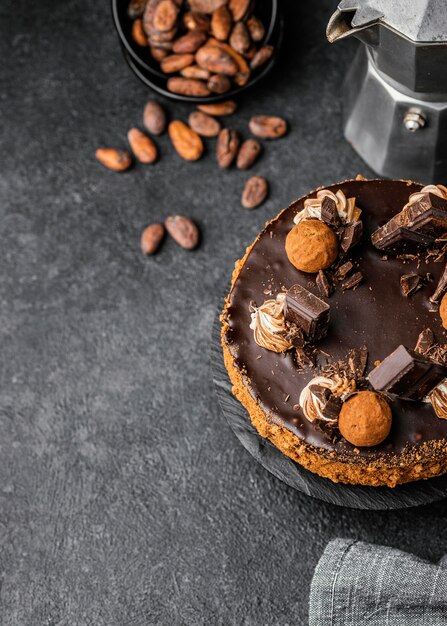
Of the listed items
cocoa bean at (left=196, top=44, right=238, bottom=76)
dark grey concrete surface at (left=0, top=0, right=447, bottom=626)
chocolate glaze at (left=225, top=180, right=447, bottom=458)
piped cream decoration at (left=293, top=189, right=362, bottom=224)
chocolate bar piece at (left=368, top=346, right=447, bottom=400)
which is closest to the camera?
chocolate bar piece at (left=368, top=346, right=447, bottom=400)

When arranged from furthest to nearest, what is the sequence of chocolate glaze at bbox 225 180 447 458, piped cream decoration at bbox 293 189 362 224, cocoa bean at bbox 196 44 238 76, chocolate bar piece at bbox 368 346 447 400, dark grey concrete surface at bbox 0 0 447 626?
cocoa bean at bbox 196 44 238 76 → dark grey concrete surface at bbox 0 0 447 626 → piped cream decoration at bbox 293 189 362 224 → chocolate glaze at bbox 225 180 447 458 → chocolate bar piece at bbox 368 346 447 400

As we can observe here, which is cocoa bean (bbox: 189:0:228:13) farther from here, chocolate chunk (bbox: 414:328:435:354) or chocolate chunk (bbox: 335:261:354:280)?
chocolate chunk (bbox: 414:328:435:354)

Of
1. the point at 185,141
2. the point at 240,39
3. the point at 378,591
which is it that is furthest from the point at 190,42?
the point at 378,591

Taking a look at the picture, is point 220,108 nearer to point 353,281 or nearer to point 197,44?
point 197,44

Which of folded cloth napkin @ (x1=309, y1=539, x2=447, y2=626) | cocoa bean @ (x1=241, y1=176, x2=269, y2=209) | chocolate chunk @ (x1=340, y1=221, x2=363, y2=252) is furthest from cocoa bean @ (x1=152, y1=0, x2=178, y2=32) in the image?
folded cloth napkin @ (x1=309, y1=539, x2=447, y2=626)

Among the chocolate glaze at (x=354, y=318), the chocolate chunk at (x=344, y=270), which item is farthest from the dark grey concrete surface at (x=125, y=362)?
the chocolate chunk at (x=344, y=270)

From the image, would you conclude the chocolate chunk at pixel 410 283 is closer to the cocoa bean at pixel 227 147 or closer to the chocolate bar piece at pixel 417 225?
the chocolate bar piece at pixel 417 225
